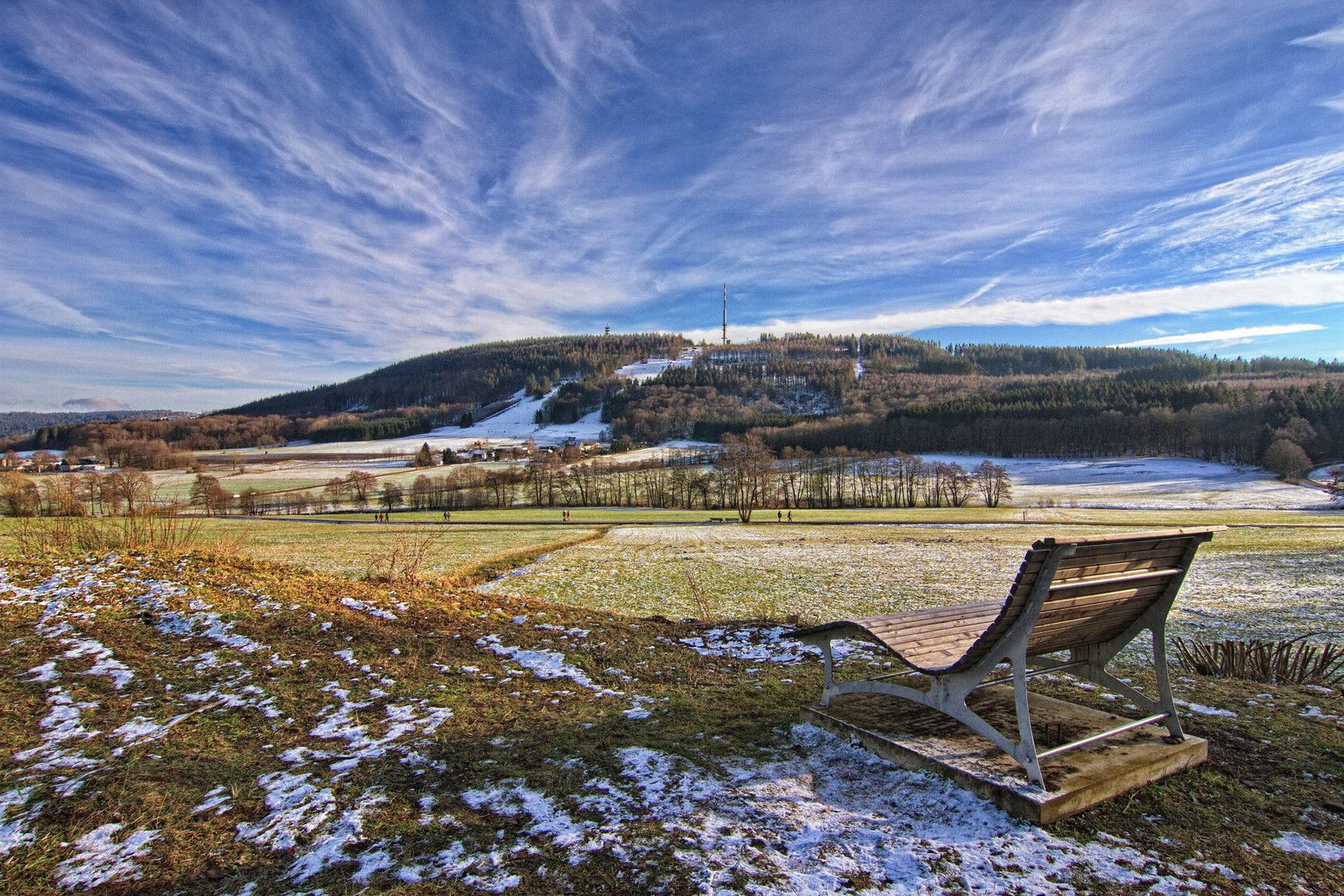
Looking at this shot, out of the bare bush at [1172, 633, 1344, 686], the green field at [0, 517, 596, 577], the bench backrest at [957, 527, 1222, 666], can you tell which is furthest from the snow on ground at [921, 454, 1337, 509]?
the bench backrest at [957, 527, 1222, 666]

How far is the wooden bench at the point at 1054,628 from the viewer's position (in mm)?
3906

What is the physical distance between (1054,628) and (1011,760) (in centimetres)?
108

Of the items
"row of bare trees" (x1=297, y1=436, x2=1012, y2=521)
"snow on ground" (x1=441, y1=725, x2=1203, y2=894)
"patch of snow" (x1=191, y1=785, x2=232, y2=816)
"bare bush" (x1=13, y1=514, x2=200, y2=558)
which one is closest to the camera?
"snow on ground" (x1=441, y1=725, x2=1203, y2=894)

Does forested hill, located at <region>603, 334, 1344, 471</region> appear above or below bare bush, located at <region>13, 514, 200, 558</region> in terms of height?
above

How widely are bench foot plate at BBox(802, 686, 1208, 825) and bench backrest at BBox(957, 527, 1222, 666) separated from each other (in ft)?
2.40

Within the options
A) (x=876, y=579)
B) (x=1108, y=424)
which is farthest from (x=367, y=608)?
(x=1108, y=424)

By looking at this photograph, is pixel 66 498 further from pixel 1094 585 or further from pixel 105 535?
pixel 1094 585

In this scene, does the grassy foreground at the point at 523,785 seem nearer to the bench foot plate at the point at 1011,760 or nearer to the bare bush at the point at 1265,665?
the bench foot plate at the point at 1011,760

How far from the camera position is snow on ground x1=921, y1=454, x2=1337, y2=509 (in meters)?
68.5

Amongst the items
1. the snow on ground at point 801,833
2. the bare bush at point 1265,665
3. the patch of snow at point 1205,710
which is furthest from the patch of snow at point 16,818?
the bare bush at point 1265,665

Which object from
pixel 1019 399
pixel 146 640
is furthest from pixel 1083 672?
pixel 1019 399

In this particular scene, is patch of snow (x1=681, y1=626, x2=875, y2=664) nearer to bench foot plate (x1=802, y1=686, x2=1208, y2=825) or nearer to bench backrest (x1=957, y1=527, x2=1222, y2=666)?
bench foot plate (x1=802, y1=686, x2=1208, y2=825)

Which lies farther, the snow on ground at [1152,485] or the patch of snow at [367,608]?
the snow on ground at [1152,485]

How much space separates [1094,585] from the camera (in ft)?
13.2
